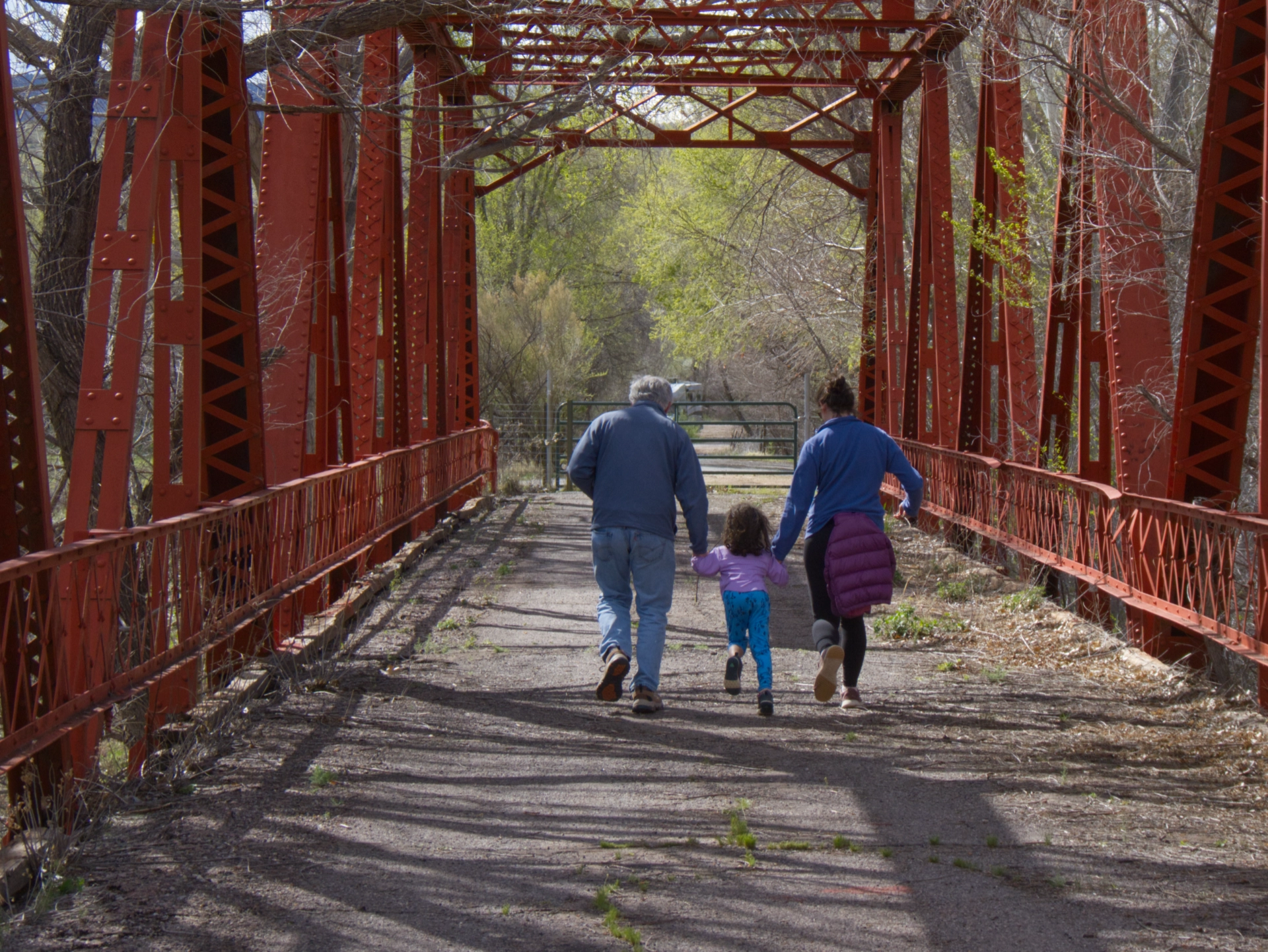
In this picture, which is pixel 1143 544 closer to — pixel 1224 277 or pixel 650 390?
pixel 1224 277

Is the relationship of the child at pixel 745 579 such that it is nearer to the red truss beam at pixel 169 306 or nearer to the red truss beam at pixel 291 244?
the red truss beam at pixel 169 306

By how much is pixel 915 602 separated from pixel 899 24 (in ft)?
21.2

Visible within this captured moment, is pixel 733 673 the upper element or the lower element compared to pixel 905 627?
upper

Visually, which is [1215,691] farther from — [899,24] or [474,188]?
[474,188]

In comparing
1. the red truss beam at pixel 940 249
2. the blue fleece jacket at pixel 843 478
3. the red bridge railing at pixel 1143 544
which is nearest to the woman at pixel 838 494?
the blue fleece jacket at pixel 843 478

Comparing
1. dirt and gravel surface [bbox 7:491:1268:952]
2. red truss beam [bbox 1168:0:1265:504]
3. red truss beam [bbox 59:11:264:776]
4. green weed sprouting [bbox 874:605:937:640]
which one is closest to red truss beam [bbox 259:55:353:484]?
red truss beam [bbox 59:11:264:776]

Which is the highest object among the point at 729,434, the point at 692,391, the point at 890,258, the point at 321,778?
the point at 890,258

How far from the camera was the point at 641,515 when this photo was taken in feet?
21.8

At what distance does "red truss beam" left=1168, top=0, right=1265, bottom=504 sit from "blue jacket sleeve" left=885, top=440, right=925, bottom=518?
1527 millimetres

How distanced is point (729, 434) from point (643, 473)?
38531 mm

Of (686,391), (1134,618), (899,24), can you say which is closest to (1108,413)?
(1134,618)

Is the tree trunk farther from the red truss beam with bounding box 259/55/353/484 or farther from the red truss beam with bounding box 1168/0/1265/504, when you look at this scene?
the red truss beam with bounding box 1168/0/1265/504

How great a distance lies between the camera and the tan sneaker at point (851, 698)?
674cm

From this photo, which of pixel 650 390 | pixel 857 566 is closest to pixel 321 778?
pixel 650 390
